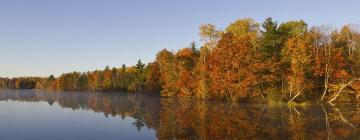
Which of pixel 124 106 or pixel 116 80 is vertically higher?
pixel 116 80

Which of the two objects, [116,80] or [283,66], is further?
[116,80]

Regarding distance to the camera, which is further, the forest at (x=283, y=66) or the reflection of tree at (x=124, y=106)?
the forest at (x=283, y=66)

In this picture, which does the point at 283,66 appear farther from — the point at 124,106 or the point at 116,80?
the point at 116,80

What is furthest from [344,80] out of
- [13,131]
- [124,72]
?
[124,72]

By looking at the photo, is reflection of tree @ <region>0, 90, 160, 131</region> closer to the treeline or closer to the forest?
the forest

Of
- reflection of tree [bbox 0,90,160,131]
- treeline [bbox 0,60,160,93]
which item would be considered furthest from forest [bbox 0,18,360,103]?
treeline [bbox 0,60,160,93]

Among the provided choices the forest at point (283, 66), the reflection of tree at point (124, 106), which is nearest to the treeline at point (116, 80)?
the reflection of tree at point (124, 106)

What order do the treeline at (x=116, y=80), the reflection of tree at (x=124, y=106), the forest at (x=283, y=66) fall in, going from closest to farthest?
the reflection of tree at (x=124, y=106)
the forest at (x=283, y=66)
the treeline at (x=116, y=80)

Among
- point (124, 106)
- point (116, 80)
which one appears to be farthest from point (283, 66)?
point (116, 80)

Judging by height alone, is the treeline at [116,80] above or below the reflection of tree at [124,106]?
above

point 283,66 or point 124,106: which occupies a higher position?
point 283,66

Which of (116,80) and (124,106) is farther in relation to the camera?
(116,80)

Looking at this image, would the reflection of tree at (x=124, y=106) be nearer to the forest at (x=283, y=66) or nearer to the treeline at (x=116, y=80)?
the forest at (x=283, y=66)

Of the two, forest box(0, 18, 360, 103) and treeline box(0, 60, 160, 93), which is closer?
forest box(0, 18, 360, 103)
